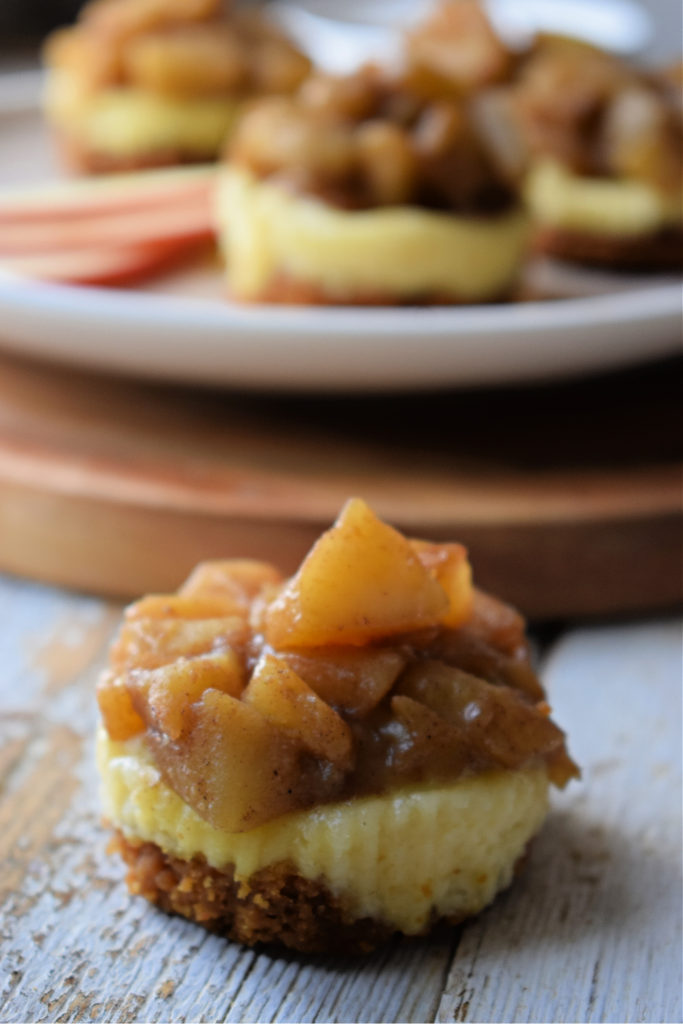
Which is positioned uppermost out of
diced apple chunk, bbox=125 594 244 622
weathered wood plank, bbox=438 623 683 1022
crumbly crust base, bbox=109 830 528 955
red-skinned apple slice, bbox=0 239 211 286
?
diced apple chunk, bbox=125 594 244 622

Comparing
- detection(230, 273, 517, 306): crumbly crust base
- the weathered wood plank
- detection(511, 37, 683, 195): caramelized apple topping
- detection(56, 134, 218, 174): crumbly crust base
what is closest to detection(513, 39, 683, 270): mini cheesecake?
detection(511, 37, 683, 195): caramelized apple topping

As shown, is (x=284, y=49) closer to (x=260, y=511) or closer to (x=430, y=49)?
(x=430, y=49)

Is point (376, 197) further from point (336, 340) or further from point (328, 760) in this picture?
point (328, 760)

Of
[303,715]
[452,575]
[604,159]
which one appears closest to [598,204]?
[604,159]

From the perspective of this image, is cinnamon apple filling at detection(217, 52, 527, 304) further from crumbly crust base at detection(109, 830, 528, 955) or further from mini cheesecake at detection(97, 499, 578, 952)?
crumbly crust base at detection(109, 830, 528, 955)

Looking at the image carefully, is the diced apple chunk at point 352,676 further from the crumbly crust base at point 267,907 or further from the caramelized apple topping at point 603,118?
the caramelized apple topping at point 603,118

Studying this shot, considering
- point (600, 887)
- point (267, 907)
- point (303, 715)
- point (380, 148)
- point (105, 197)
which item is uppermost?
point (380, 148)
